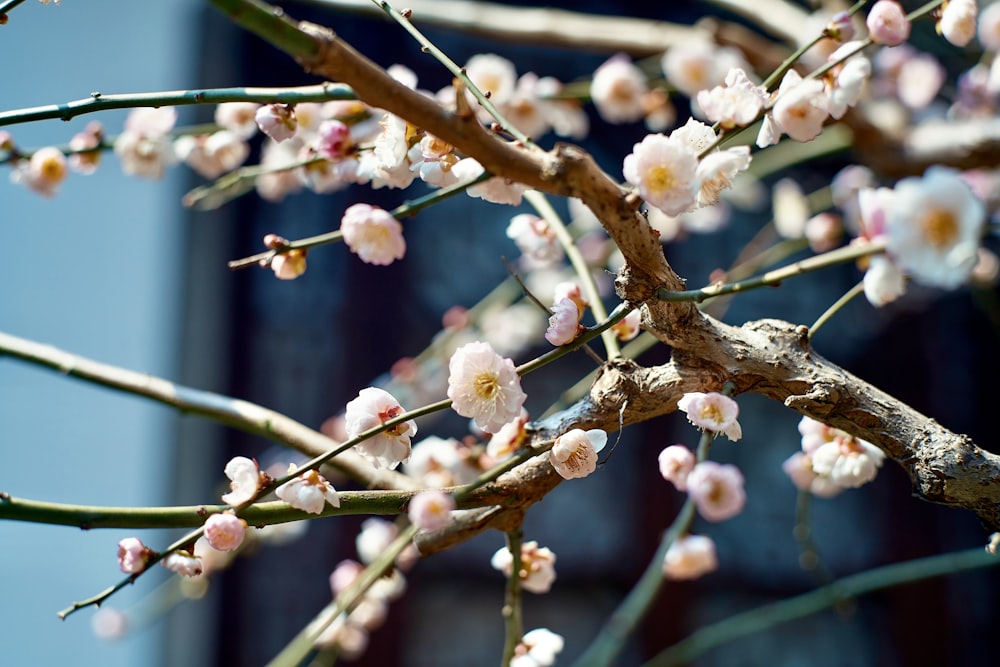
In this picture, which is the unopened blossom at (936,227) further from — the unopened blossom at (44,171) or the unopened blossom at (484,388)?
the unopened blossom at (44,171)

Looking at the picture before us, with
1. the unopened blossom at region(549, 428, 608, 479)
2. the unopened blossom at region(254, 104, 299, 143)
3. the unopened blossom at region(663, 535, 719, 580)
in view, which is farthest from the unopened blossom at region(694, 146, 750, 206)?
the unopened blossom at region(663, 535, 719, 580)

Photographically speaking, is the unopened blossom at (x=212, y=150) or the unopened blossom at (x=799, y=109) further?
the unopened blossom at (x=212, y=150)

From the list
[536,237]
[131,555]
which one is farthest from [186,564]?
[536,237]

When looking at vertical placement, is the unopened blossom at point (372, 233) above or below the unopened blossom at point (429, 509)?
above

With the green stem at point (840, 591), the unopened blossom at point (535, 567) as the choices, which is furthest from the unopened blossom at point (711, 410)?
the green stem at point (840, 591)

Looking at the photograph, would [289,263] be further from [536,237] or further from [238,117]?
[238,117]

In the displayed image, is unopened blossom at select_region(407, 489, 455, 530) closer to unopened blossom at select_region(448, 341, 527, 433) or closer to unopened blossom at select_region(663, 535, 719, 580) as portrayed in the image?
unopened blossom at select_region(448, 341, 527, 433)
